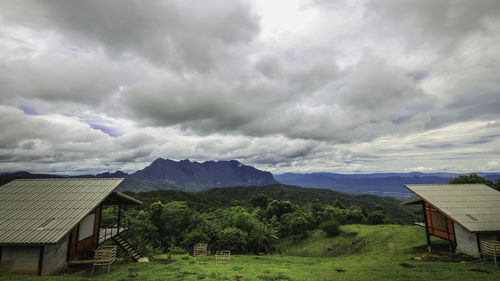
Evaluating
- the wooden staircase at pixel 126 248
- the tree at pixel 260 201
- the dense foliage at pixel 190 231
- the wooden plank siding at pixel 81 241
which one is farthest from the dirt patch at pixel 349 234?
the wooden plank siding at pixel 81 241

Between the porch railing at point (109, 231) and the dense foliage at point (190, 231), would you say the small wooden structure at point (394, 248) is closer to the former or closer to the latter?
the dense foliage at point (190, 231)

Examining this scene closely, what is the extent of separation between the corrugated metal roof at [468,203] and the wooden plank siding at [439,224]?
245cm

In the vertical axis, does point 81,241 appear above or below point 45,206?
below

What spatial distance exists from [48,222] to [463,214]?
4279 centimetres

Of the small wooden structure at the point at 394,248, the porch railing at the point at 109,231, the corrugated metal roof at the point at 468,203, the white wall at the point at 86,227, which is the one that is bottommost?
the small wooden structure at the point at 394,248

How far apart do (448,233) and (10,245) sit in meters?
45.3

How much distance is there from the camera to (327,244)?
168 feet

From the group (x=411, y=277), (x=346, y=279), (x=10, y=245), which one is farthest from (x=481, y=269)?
(x=10, y=245)

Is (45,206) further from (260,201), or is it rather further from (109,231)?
(260,201)

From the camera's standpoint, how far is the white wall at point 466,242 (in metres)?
23.3

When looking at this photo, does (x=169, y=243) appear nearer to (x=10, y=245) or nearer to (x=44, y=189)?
(x=44, y=189)

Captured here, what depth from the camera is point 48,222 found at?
60.2 ft

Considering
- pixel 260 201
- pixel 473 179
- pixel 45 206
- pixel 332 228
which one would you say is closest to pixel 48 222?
pixel 45 206

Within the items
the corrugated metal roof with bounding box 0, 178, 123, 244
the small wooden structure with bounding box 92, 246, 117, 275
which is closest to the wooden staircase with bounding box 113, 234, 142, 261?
the small wooden structure with bounding box 92, 246, 117, 275
